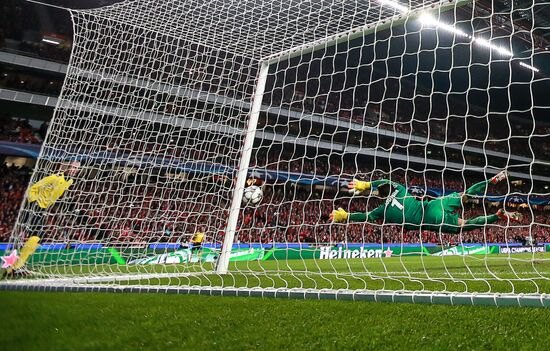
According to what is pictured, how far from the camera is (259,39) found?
540cm

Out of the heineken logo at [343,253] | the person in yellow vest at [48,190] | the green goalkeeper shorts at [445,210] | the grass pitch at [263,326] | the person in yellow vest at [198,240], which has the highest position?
the grass pitch at [263,326]

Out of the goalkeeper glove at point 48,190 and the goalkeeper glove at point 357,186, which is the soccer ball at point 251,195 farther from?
the goalkeeper glove at point 48,190

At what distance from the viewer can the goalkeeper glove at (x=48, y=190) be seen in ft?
17.1

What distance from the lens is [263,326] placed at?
2.38 meters

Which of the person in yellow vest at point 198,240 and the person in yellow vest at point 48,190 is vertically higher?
the person in yellow vest at point 48,190

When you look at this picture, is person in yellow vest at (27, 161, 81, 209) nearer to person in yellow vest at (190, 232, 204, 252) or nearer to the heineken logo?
person in yellow vest at (190, 232, 204, 252)

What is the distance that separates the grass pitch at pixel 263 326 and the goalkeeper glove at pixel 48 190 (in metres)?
2.24

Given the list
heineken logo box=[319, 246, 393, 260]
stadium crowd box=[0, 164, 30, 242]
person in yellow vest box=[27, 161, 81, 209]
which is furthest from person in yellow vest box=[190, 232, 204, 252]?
stadium crowd box=[0, 164, 30, 242]

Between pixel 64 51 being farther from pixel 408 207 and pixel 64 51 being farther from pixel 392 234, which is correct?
pixel 408 207

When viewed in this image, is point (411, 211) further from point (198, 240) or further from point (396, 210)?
point (198, 240)

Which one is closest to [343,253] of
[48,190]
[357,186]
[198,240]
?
[198,240]

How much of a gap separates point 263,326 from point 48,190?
13.6 ft

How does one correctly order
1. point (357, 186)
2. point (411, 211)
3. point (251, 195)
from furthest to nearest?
point (251, 195) < point (411, 211) < point (357, 186)

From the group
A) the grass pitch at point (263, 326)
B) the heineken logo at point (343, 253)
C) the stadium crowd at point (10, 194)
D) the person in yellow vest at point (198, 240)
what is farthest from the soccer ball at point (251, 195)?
the stadium crowd at point (10, 194)
